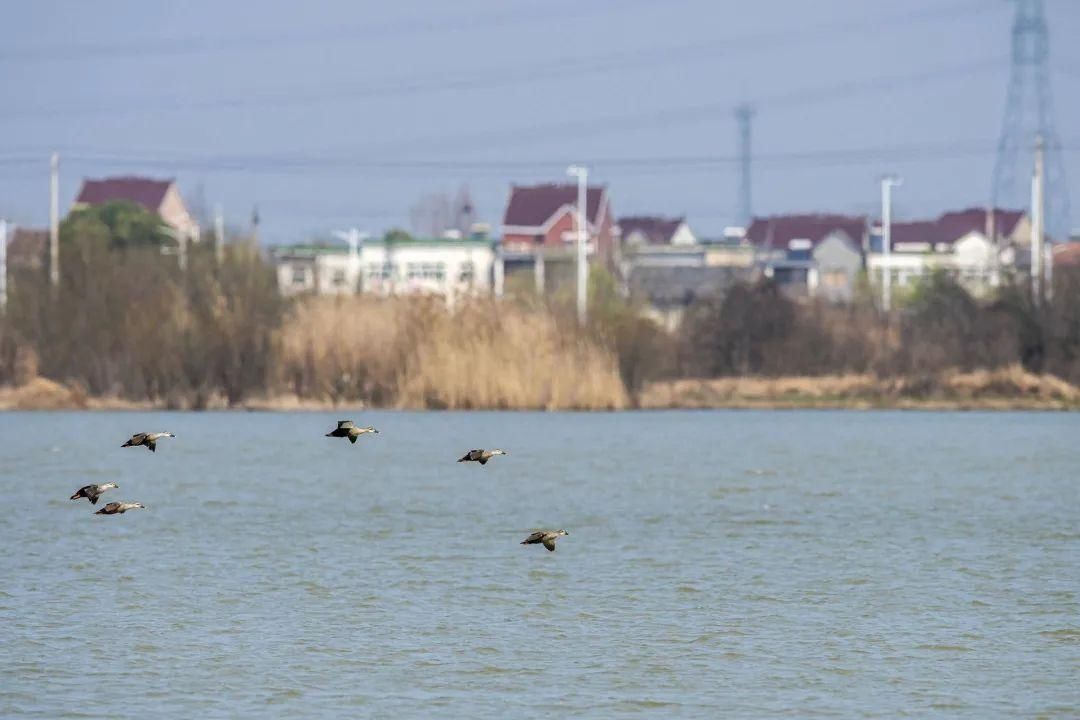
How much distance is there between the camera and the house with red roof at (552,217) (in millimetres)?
131375

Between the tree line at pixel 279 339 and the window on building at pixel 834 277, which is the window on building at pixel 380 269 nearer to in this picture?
the window on building at pixel 834 277

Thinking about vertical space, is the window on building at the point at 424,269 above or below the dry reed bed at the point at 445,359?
above

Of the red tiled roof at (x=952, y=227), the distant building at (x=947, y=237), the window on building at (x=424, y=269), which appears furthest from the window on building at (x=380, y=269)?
the red tiled roof at (x=952, y=227)

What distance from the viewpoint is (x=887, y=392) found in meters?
65.5

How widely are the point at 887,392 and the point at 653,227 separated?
3869 inches

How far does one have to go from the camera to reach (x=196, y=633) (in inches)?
839

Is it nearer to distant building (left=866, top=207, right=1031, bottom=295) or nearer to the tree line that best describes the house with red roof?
distant building (left=866, top=207, right=1031, bottom=295)

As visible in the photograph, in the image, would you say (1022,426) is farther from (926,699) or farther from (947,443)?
(926,699)

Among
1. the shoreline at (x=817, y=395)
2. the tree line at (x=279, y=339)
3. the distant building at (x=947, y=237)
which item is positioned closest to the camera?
the tree line at (x=279, y=339)

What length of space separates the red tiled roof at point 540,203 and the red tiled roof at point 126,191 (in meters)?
21.2

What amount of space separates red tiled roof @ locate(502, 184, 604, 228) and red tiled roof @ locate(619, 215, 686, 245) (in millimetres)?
23556

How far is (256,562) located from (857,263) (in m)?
120

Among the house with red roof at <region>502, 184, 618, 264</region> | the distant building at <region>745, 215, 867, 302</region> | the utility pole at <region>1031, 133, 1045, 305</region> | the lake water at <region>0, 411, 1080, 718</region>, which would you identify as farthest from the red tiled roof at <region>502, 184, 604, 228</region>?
the lake water at <region>0, 411, 1080, 718</region>

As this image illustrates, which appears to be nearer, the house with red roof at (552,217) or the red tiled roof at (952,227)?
the house with red roof at (552,217)
